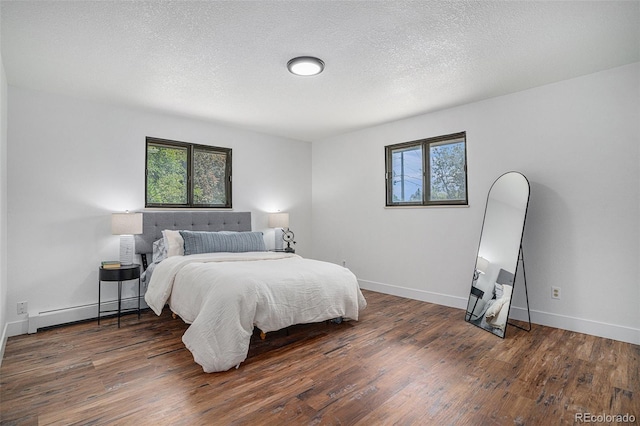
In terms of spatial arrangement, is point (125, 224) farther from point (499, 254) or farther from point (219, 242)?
point (499, 254)

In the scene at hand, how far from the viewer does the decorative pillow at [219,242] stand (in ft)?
12.9

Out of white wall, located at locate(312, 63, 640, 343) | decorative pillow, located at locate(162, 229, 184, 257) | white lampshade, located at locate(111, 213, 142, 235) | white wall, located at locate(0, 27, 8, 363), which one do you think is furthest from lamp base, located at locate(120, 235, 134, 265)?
white wall, located at locate(312, 63, 640, 343)

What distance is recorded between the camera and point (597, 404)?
6.53 feet

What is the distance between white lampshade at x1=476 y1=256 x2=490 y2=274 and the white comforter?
4.56 feet

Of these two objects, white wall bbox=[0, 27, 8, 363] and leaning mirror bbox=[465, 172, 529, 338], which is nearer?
white wall bbox=[0, 27, 8, 363]

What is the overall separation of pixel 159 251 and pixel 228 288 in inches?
73.4

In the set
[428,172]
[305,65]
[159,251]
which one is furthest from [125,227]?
[428,172]

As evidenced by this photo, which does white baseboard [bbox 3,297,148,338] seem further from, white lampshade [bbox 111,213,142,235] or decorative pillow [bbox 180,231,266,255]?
decorative pillow [bbox 180,231,266,255]

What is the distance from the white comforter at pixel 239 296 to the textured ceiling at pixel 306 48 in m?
1.85

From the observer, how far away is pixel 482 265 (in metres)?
3.67

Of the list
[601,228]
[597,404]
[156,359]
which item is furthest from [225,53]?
[601,228]

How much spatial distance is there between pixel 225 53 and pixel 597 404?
357cm

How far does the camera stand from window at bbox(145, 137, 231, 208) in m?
4.30

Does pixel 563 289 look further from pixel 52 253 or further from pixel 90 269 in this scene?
pixel 52 253
